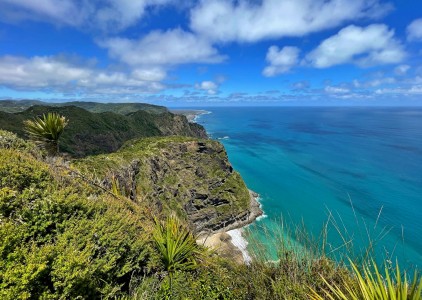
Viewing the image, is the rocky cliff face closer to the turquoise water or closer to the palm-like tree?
the turquoise water

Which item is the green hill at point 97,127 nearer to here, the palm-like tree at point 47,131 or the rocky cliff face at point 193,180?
the rocky cliff face at point 193,180

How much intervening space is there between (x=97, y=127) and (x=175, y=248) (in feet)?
321

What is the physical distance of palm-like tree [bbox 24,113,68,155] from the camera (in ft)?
44.8

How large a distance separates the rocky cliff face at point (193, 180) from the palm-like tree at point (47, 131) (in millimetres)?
26769

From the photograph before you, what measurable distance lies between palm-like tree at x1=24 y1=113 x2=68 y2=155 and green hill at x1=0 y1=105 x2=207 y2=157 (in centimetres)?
6021

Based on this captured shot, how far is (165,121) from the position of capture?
468 ft

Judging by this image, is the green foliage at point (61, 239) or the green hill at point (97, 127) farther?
the green hill at point (97, 127)

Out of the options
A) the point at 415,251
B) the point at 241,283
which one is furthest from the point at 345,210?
the point at 241,283

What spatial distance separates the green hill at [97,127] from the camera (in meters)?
76.1

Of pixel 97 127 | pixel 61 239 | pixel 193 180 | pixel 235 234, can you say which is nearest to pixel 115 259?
pixel 61 239

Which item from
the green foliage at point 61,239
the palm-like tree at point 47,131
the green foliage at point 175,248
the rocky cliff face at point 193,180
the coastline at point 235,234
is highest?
the palm-like tree at point 47,131

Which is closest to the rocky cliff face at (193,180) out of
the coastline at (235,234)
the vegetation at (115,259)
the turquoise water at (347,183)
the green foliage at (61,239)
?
the coastline at (235,234)

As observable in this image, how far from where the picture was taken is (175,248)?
809 centimetres

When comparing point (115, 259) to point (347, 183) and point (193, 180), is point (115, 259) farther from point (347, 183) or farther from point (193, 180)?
point (347, 183)
